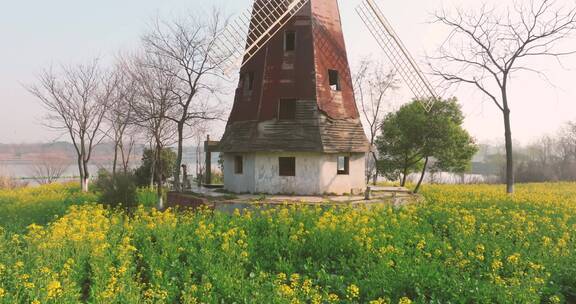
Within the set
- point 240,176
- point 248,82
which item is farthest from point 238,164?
point 248,82

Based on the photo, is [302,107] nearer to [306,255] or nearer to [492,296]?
[306,255]

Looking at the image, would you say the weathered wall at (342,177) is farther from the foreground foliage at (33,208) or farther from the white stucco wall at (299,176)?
the foreground foliage at (33,208)

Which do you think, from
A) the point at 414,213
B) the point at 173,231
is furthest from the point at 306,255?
the point at 414,213

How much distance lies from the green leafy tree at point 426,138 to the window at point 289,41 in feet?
27.8

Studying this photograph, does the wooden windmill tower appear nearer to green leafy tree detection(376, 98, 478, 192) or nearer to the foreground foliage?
green leafy tree detection(376, 98, 478, 192)

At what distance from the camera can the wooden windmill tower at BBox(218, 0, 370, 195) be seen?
58.3ft

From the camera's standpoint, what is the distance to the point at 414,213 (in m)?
13.3

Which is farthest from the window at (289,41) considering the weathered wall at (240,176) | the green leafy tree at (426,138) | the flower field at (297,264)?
the flower field at (297,264)

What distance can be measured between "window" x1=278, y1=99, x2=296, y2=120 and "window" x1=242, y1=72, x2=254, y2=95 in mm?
1636

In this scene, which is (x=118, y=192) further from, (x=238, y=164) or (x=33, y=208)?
(x=238, y=164)

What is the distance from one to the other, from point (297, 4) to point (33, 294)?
16.0 m

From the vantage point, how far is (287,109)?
64.8 feet

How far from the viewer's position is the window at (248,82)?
64.6ft

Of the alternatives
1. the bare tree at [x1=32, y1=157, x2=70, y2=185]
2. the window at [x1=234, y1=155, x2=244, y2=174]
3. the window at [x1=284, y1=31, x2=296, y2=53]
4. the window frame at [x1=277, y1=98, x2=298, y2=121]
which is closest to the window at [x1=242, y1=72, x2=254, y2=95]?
the window frame at [x1=277, y1=98, x2=298, y2=121]
